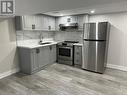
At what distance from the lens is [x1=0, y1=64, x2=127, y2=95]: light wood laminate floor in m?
2.41

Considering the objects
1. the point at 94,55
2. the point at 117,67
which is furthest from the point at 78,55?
the point at 117,67

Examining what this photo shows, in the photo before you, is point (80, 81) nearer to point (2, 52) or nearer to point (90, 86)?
point (90, 86)

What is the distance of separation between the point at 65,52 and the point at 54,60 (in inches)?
25.9

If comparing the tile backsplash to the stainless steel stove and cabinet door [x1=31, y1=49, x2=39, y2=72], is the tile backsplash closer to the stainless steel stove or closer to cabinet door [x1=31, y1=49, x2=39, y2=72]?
the stainless steel stove

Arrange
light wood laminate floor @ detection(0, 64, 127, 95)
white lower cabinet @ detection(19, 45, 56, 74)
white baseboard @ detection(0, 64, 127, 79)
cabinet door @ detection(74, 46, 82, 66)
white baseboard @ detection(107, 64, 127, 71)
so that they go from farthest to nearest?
cabinet door @ detection(74, 46, 82, 66) < white baseboard @ detection(107, 64, 127, 71) < white lower cabinet @ detection(19, 45, 56, 74) < white baseboard @ detection(0, 64, 127, 79) < light wood laminate floor @ detection(0, 64, 127, 95)

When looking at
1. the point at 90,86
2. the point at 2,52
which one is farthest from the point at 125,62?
the point at 2,52

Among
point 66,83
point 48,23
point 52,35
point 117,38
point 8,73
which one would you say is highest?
point 48,23

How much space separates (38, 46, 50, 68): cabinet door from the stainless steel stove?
25.0 inches

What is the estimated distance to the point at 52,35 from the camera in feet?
16.7

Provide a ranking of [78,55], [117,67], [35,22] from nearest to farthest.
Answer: [35,22], [117,67], [78,55]

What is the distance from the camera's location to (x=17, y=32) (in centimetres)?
342

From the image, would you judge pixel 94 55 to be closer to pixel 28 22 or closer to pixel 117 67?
pixel 117 67

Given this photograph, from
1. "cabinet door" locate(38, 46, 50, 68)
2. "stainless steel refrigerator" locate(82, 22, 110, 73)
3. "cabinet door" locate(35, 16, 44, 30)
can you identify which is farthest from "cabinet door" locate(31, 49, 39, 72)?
"stainless steel refrigerator" locate(82, 22, 110, 73)

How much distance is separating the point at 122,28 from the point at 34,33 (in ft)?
11.2
